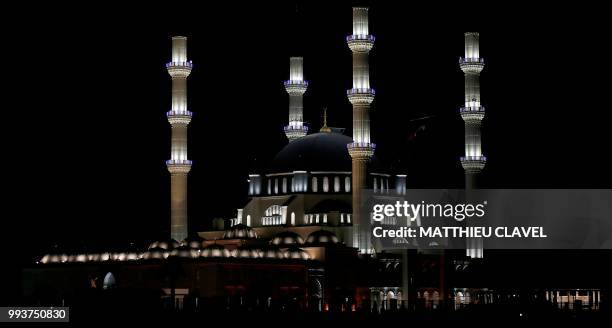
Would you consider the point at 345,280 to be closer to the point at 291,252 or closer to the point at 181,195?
the point at 291,252

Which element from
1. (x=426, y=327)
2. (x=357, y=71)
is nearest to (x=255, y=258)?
(x=357, y=71)

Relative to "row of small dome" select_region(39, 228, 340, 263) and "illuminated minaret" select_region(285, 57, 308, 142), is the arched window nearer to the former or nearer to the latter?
"row of small dome" select_region(39, 228, 340, 263)

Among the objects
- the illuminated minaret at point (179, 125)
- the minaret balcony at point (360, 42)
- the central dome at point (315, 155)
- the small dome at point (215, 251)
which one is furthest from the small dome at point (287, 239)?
the minaret balcony at point (360, 42)

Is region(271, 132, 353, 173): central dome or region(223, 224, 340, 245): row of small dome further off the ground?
region(271, 132, 353, 173): central dome

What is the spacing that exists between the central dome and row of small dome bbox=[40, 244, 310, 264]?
712 centimetres

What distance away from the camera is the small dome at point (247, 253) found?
76.9m

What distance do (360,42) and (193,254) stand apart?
1421 cm

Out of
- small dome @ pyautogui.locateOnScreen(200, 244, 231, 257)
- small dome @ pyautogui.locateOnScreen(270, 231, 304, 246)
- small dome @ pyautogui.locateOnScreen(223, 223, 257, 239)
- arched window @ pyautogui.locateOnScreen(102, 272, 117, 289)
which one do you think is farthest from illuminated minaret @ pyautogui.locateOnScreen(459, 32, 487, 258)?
arched window @ pyautogui.locateOnScreen(102, 272, 117, 289)

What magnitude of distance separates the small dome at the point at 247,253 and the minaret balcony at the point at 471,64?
1556cm

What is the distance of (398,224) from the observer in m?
84.9

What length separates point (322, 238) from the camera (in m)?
80.9

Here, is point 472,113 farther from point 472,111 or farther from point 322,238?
point 322,238

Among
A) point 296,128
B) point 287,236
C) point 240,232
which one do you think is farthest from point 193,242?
point 296,128

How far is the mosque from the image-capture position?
250ft
